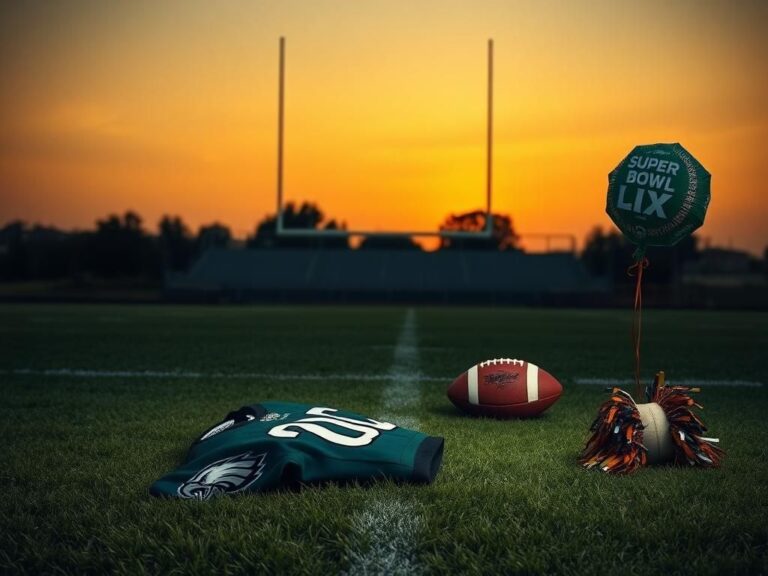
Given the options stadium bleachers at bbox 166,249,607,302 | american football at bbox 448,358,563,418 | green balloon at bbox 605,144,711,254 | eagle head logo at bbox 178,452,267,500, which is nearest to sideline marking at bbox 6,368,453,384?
american football at bbox 448,358,563,418

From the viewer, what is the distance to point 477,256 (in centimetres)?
3228

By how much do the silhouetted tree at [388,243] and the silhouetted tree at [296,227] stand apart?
0.98 meters

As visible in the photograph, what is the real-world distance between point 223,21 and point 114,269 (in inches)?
1223

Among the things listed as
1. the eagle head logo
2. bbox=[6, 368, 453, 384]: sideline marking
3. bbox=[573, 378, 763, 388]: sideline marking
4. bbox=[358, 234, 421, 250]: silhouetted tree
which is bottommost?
bbox=[6, 368, 453, 384]: sideline marking

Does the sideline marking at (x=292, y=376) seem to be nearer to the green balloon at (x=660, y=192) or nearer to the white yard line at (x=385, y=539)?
the green balloon at (x=660, y=192)

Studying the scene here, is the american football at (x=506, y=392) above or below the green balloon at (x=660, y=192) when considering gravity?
below

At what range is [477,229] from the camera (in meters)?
37.7

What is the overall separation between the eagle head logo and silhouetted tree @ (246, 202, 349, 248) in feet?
73.7

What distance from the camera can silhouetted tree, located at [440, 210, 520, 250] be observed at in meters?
33.5

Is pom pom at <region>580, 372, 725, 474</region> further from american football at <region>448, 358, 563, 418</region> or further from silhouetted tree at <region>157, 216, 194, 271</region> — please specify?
silhouetted tree at <region>157, 216, 194, 271</region>

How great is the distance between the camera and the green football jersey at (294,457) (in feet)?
7.00

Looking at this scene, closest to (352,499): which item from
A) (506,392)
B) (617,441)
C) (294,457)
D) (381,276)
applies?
(294,457)

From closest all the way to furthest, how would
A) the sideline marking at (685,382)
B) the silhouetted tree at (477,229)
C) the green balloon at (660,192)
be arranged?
the green balloon at (660,192)
the sideline marking at (685,382)
the silhouetted tree at (477,229)

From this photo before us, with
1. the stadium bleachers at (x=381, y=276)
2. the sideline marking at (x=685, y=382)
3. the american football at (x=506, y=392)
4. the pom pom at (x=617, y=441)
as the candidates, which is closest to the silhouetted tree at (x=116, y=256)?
the stadium bleachers at (x=381, y=276)
